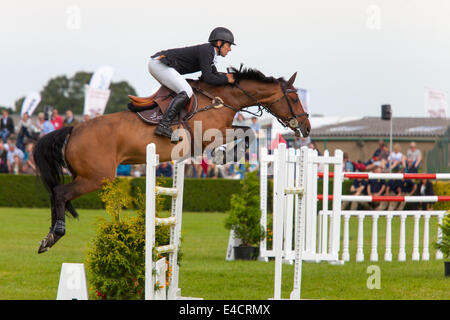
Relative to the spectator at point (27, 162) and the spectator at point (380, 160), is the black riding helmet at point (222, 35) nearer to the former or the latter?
the spectator at point (380, 160)

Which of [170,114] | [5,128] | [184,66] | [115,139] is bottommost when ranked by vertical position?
[115,139]

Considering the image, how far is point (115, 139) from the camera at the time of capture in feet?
21.9

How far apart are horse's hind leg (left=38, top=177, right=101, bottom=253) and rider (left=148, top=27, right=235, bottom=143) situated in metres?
0.88

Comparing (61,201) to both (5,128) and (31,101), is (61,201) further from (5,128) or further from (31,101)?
(31,101)

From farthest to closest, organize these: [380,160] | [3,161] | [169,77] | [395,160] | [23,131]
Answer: [3,161] → [23,131] → [395,160] → [380,160] → [169,77]

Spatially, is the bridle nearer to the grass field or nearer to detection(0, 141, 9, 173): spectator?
the grass field

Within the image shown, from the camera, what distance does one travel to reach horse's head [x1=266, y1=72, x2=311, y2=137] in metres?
7.09

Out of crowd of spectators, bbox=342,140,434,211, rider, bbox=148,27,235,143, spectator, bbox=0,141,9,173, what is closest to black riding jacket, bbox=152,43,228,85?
rider, bbox=148,27,235,143

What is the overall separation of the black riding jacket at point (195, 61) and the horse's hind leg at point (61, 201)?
1.36 meters

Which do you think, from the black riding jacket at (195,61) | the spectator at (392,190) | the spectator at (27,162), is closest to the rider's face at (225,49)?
the black riding jacket at (195,61)

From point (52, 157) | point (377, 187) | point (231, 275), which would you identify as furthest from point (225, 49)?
point (377, 187)

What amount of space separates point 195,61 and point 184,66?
119mm
